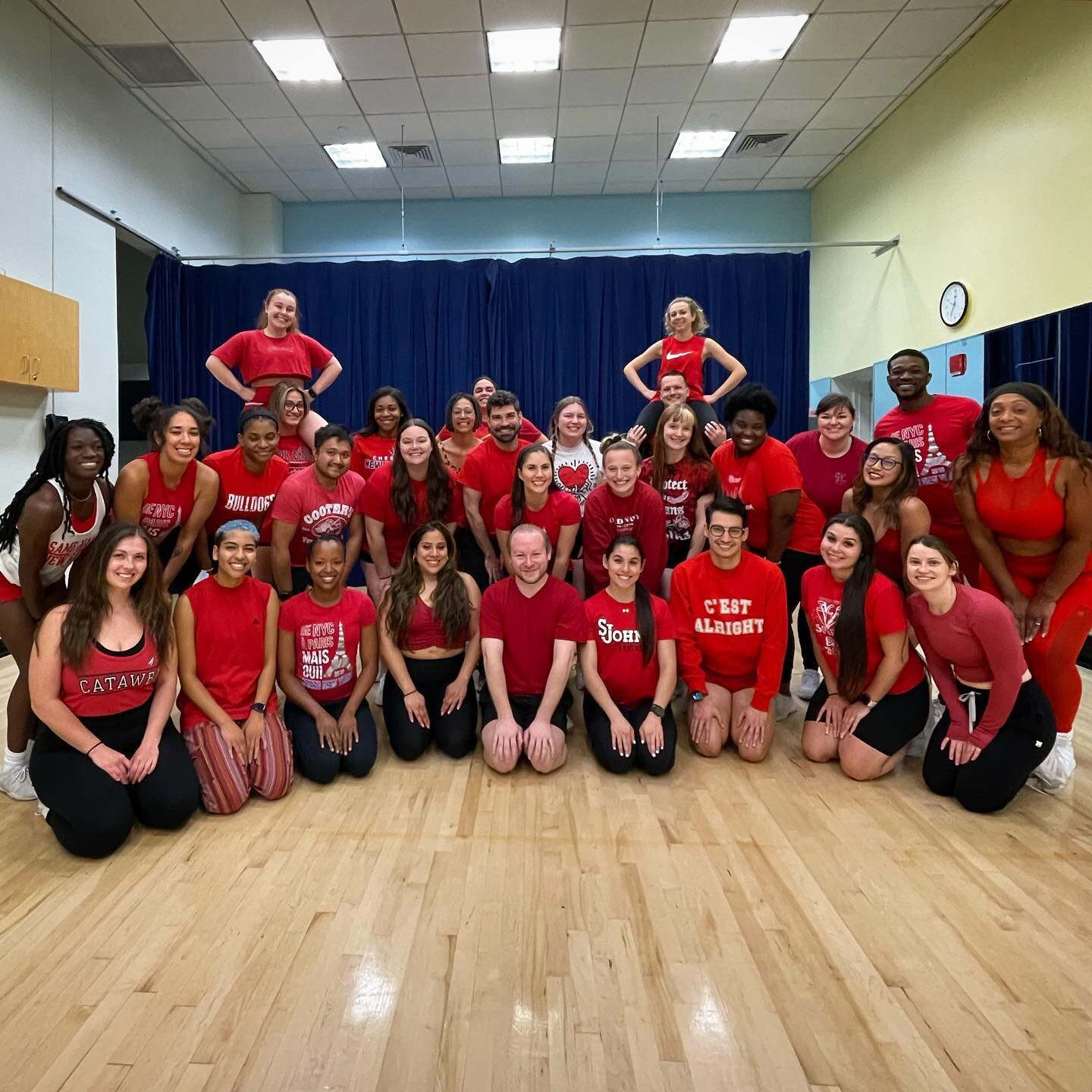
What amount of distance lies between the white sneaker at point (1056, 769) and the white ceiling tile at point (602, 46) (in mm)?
4982

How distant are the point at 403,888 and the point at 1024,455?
2543 mm

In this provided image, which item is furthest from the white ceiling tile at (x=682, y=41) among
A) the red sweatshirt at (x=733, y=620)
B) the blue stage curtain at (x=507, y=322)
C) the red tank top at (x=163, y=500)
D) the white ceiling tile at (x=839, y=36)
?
the red tank top at (x=163, y=500)

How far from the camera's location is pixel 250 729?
94.9 inches

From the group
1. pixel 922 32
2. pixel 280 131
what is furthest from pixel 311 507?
pixel 922 32

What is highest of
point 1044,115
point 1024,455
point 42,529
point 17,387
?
point 1044,115

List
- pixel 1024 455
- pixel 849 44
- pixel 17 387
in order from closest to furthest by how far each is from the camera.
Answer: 1. pixel 1024 455
2. pixel 17 387
3. pixel 849 44

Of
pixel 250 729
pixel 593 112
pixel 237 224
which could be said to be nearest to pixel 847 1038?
pixel 250 729

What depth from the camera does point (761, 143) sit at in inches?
264

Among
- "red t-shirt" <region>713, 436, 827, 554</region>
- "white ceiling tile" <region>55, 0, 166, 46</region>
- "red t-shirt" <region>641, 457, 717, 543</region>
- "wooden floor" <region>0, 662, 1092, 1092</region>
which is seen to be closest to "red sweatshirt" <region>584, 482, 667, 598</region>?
"red t-shirt" <region>641, 457, 717, 543</region>

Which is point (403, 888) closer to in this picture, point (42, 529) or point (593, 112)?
point (42, 529)

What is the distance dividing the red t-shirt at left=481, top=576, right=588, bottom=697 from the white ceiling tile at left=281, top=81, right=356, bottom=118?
485 cm

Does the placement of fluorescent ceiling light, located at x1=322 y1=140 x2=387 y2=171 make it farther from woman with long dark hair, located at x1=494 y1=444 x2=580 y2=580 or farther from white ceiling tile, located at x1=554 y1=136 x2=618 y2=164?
woman with long dark hair, located at x1=494 y1=444 x2=580 y2=580

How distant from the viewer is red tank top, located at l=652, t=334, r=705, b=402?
14.7 feet

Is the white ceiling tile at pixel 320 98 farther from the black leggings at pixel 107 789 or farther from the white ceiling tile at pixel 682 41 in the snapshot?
the black leggings at pixel 107 789
